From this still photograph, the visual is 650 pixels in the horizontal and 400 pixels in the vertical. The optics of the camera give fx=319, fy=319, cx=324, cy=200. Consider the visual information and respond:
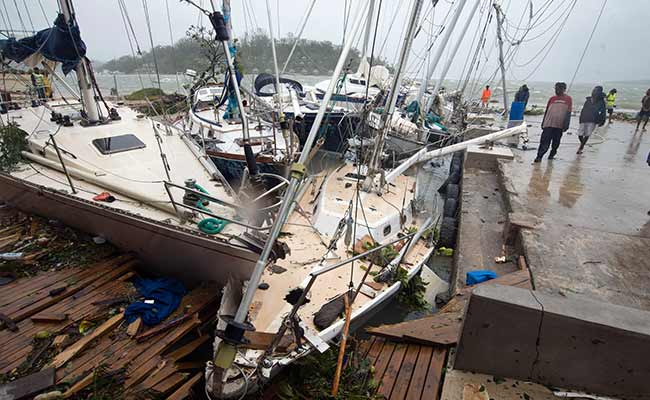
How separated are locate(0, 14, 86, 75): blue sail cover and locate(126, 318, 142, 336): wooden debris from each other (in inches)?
213

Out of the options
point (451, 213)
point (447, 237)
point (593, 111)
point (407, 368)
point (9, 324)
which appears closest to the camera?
point (407, 368)

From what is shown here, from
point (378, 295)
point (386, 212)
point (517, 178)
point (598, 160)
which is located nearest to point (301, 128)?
point (386, 212)

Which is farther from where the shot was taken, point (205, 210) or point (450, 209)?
point (450, 209)

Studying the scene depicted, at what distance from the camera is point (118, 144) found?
6.37 meters

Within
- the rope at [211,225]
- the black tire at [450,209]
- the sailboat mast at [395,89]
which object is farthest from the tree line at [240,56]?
the black tire at [450,209]

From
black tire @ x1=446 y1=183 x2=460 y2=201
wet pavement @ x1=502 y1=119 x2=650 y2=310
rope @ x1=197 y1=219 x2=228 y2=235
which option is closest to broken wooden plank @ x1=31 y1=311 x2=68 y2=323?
rope @ x1=197 y1=219 x2=228 y2=235

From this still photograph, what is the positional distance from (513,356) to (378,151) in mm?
4681

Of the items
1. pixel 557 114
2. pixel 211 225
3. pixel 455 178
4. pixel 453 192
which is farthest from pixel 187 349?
pixel 455 178

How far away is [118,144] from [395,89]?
5.55 m

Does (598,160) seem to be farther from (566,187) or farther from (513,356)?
(513,356)

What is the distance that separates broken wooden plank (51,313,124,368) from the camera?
3738mm

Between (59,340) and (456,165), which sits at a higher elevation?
(59,340)

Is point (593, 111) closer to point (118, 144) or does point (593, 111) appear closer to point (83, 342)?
point (118, 144)

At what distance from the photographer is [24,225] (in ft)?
20.2
